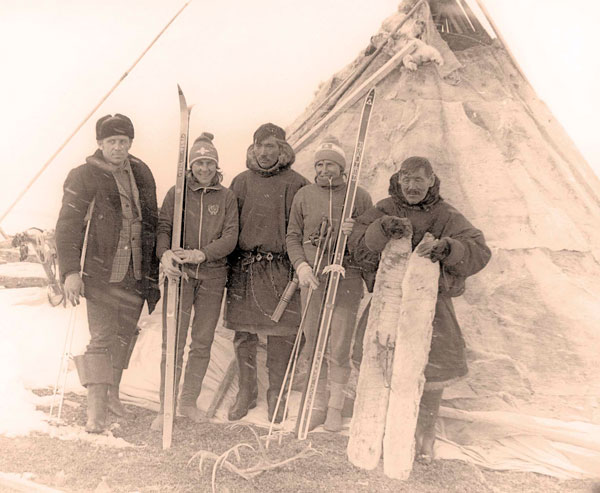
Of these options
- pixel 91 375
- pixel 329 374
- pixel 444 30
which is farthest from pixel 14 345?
pixel 444 30

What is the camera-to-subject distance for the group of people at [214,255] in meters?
3.28

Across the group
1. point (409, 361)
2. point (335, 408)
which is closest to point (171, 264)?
point (335, 408)

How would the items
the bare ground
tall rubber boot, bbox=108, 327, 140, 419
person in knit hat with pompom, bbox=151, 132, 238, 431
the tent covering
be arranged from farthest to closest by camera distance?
tall rubber boot, bbox=108, 327, 140, 419 → person in knit hat with pompom, bbox=151, 132, 238, 431 → the tent covering → the bare ground

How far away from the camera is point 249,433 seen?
134 inches

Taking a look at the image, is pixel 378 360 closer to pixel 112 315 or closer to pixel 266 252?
pixel 266 252

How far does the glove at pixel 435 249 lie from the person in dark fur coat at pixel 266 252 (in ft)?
2.59

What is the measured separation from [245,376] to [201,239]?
80 cm

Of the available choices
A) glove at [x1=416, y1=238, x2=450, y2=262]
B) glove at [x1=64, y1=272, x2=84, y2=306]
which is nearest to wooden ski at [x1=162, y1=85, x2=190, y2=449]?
glove at [x1=64, y1=272, x2=84, y2=306]

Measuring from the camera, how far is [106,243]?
130 inches

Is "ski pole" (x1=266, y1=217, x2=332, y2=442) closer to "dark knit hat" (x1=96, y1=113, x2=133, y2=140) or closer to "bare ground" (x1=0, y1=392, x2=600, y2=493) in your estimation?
"bare ground" (x1=0, y1=392, x2=600, y2=493)

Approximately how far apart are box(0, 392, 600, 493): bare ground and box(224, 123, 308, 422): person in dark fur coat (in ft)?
0.94

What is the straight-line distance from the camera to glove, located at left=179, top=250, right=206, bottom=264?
10.8 feet

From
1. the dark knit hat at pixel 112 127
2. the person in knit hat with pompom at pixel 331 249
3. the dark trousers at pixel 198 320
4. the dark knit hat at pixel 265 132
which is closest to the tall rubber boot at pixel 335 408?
the person in knit hat with pompom at pixel 331 249

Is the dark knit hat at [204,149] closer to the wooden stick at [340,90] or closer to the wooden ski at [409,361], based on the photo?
the wooden stick at [340,90]
